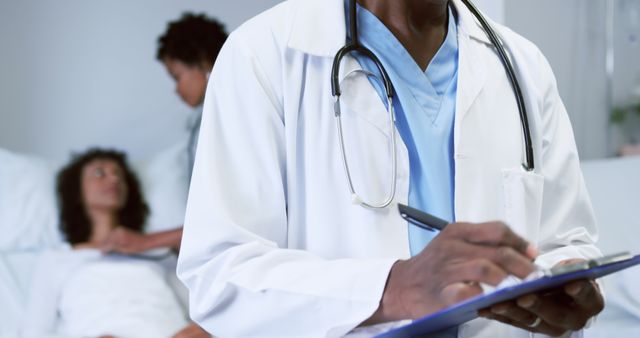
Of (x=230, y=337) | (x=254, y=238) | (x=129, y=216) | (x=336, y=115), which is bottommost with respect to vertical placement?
(x=129, y=216)

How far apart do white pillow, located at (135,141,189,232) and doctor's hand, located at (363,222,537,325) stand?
57.8 inches

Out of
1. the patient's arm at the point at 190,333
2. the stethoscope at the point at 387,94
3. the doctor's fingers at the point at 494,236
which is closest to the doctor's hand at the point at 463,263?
the doctor's fingers at the point at 494,236

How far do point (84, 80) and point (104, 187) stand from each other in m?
0.28

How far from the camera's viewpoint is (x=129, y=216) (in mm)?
2104

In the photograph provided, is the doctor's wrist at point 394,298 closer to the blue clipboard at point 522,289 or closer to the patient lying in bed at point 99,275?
the blue clipboard at point 522,289

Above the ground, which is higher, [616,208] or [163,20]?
[163,20]

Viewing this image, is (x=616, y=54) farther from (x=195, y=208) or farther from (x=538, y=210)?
(x=195, y=208)

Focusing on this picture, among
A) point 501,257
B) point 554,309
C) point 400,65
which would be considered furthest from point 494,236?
point 400,65

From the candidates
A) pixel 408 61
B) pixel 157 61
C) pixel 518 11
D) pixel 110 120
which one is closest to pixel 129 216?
pixel 110 120

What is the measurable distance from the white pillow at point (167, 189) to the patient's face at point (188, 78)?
130 millimetres

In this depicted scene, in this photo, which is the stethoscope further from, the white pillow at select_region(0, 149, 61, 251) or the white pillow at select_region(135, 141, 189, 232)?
the white pillow at select_region(0, 149, 61, 251)

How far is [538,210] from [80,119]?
146 centimetres

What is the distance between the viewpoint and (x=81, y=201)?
2.09 m

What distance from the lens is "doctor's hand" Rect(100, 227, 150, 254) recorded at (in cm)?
208
